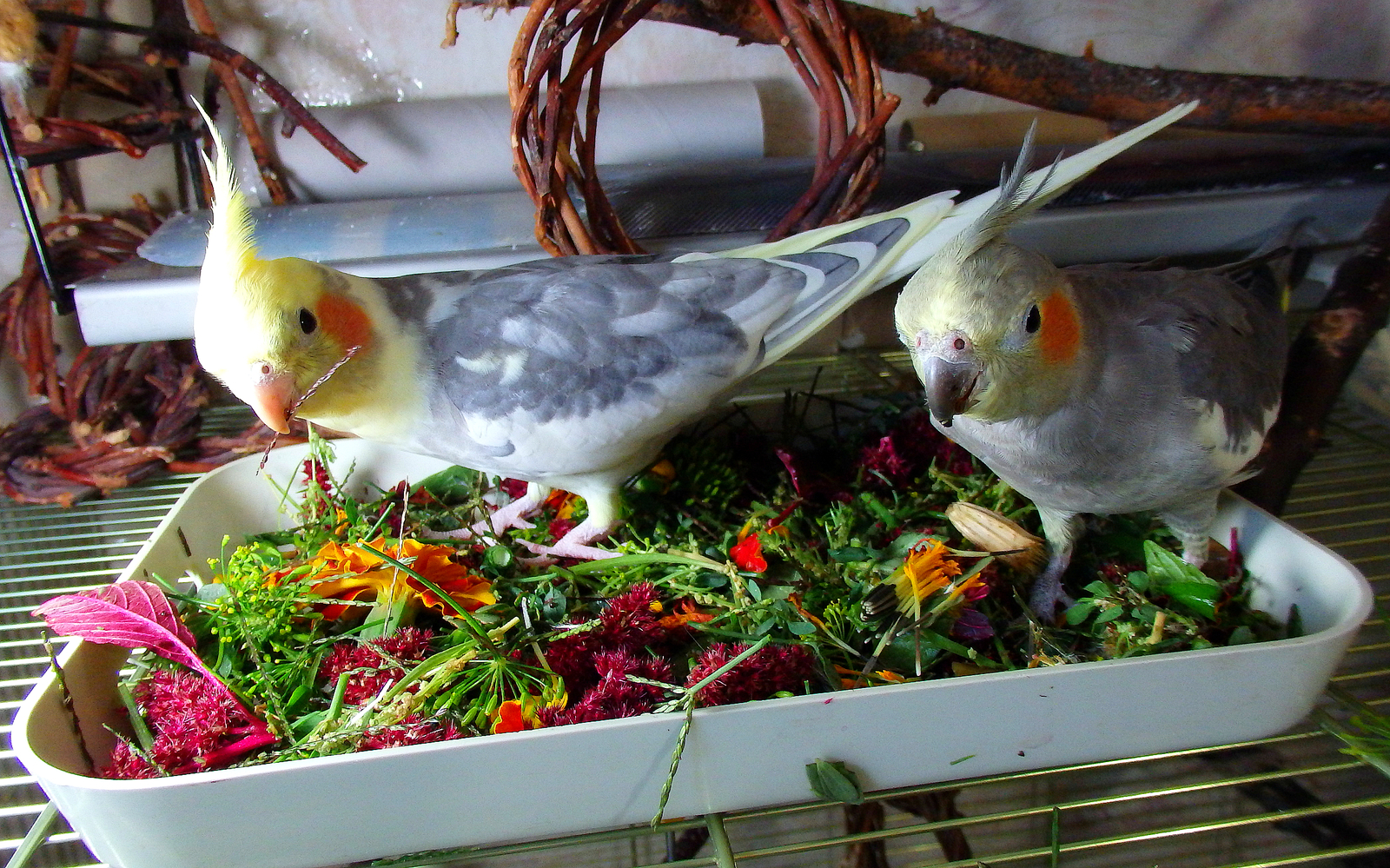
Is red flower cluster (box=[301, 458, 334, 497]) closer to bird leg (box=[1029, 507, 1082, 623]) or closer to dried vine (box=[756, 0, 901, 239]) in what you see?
dried vine (box=[756, 0, 901, 239])

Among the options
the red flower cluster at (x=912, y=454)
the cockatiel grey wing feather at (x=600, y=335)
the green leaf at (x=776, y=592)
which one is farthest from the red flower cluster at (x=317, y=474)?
the red flower cluster at (x=912, y=454)

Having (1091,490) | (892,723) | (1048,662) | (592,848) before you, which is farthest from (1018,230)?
(592,848)

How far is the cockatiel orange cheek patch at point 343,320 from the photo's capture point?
691 millimetres

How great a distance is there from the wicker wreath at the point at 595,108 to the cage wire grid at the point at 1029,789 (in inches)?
11.0

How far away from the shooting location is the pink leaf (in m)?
0.61

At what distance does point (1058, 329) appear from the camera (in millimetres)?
639

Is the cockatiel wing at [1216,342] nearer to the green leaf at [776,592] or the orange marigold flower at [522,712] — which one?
the green leaf at [776,592]

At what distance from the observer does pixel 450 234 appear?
37.6 inches

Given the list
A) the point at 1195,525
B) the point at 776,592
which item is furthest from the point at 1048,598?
the point at 776,592

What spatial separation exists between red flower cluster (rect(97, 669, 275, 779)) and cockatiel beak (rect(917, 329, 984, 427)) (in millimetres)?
549

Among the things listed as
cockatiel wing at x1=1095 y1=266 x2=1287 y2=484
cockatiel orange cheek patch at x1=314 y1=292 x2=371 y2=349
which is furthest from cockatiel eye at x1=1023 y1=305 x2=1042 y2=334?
cockatiel orange cheek patch at x1=314 y1=292 x2=371 y2=349

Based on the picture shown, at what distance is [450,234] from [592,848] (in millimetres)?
988

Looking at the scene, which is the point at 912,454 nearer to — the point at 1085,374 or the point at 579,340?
the point at 1085,374

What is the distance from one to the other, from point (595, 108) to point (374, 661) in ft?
1.88
